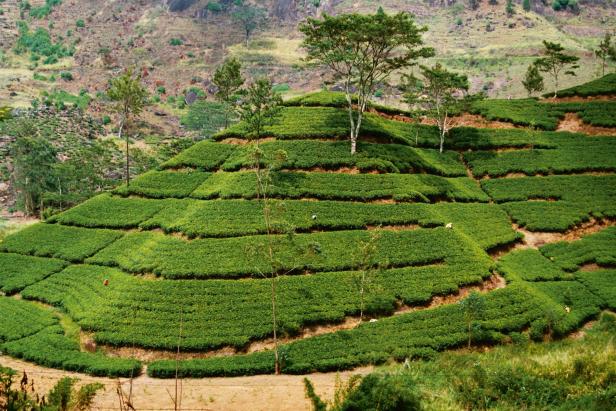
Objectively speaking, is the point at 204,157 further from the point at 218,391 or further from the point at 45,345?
the point at 218,391

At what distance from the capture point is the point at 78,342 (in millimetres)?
40781

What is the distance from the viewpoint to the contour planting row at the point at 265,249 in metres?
45.9

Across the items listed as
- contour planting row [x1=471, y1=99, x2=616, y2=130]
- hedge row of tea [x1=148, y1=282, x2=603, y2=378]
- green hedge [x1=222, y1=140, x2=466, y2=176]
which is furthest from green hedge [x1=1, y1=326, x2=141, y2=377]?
contour planting row [x1=471, y1=99, x2=616, y2=130]

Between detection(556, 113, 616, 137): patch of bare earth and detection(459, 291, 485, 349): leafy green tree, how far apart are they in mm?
48784

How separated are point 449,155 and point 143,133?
118897 mm

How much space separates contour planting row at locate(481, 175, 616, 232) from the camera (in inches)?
2313

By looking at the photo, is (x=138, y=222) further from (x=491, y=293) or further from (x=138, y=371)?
(x=491, y=293)

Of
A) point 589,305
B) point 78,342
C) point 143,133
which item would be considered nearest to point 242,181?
point 78,342

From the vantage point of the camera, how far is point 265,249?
47.0 metres

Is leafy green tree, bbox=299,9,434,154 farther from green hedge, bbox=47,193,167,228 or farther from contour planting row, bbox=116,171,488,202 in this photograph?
green hedge, bbox=47,193,167,228

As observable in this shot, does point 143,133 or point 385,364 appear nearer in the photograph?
point 385,364

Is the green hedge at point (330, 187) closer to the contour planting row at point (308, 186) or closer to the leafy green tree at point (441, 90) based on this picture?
the contour planting row at point (308, 186)

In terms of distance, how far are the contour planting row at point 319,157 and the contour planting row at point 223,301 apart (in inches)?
703

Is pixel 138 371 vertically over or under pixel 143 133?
over
